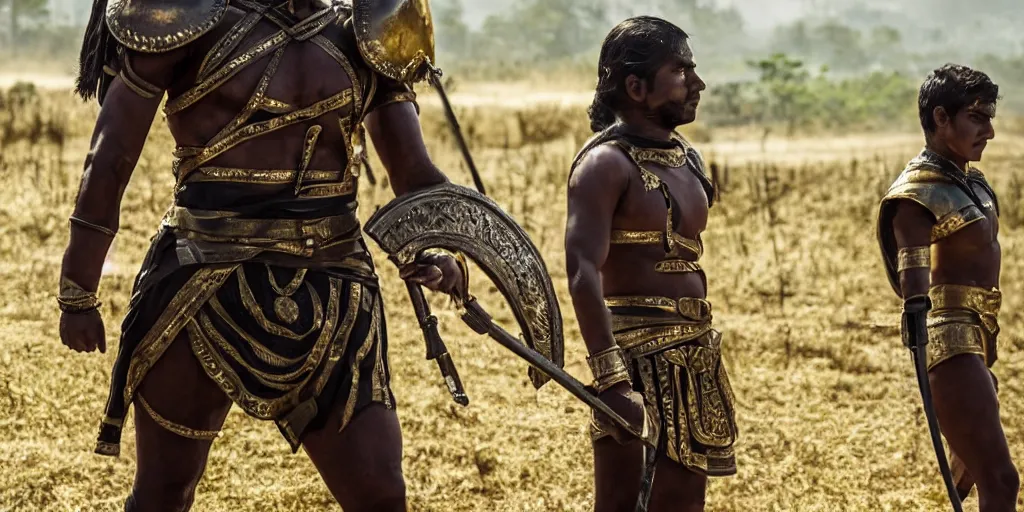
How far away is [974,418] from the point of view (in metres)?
5.12

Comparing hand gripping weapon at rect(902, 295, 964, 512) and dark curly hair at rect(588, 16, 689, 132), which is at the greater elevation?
dark curly hair at rect(588, 16, 689, 132)

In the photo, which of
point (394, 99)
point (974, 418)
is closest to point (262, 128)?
point (394, 99)

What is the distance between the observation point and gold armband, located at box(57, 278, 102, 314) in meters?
3.61

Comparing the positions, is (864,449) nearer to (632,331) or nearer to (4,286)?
(632,331)

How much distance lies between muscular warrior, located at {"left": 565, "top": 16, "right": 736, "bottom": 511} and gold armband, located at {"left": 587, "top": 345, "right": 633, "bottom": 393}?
0.32 m

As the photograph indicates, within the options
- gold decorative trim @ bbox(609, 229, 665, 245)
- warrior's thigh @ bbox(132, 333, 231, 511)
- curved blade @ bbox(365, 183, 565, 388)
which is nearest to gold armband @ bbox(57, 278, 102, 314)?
warrior's thigh @ bbox(132, 333, 231, 511)

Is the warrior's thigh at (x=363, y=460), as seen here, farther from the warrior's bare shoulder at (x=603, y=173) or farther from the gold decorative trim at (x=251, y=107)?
the warrior's bare shoulder at (x=603, y=173)

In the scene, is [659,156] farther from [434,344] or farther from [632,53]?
[434,344]

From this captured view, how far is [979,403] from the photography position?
5121mm

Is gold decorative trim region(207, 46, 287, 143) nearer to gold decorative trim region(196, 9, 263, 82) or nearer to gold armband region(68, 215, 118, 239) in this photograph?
gold decorative trim region(196, 9, 263, 82)

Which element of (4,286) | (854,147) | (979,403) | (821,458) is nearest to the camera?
(979,403)

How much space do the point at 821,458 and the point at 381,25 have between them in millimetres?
4482

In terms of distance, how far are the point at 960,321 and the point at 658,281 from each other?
1304mm

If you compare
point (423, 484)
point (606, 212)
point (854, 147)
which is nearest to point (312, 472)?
point (423, 484)
